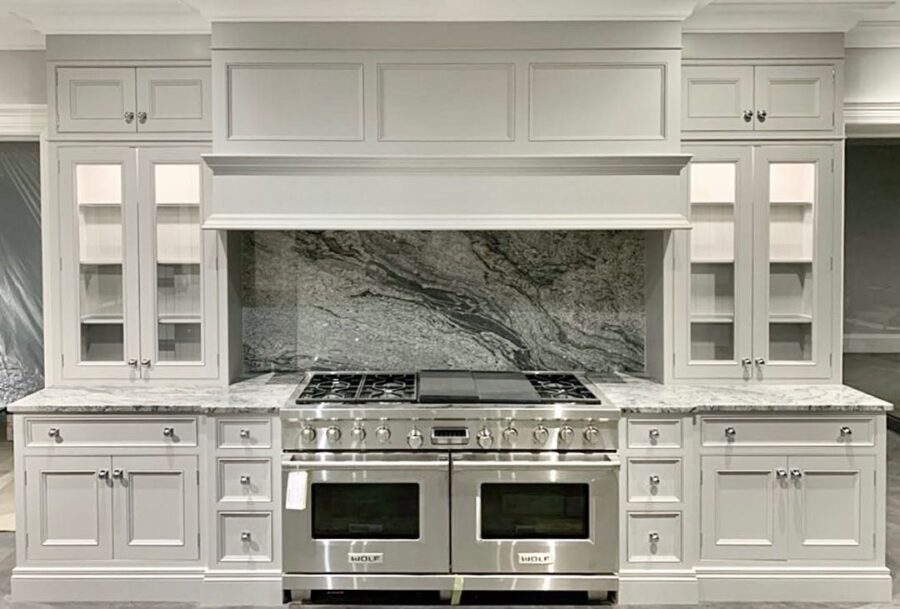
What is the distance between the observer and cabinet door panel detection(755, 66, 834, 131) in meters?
3.53

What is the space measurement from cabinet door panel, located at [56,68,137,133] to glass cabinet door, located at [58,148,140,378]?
0.40ft

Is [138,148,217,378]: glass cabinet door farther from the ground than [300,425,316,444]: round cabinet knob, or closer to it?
farther from the ground

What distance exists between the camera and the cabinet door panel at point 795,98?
3.53 m

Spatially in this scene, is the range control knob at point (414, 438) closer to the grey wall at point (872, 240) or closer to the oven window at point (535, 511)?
the oven window at point (535, 511)

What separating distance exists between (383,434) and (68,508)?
4.49 feet

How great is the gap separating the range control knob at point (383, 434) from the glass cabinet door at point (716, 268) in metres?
1.37

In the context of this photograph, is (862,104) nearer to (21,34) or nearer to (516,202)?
(516,202)

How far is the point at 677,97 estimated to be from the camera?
343cm

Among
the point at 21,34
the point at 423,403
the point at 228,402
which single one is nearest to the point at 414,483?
the point at 423,403

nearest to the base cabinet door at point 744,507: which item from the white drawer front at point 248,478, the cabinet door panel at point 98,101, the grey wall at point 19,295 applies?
the white drawer front at point 248,478

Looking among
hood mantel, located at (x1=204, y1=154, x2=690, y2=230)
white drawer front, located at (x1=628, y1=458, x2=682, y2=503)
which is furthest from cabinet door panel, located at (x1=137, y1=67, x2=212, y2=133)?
white drawer front, located at (x1=628, y1=458, x2=682, y2=503)

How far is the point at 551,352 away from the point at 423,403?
97cm

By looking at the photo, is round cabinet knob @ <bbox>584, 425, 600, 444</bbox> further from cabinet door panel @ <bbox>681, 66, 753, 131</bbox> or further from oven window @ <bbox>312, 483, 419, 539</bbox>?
cabinet door panel @ <bbox>681, 66, 753, 131</bbox>

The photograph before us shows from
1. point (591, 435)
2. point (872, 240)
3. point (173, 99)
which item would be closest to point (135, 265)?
point (173, 99)
